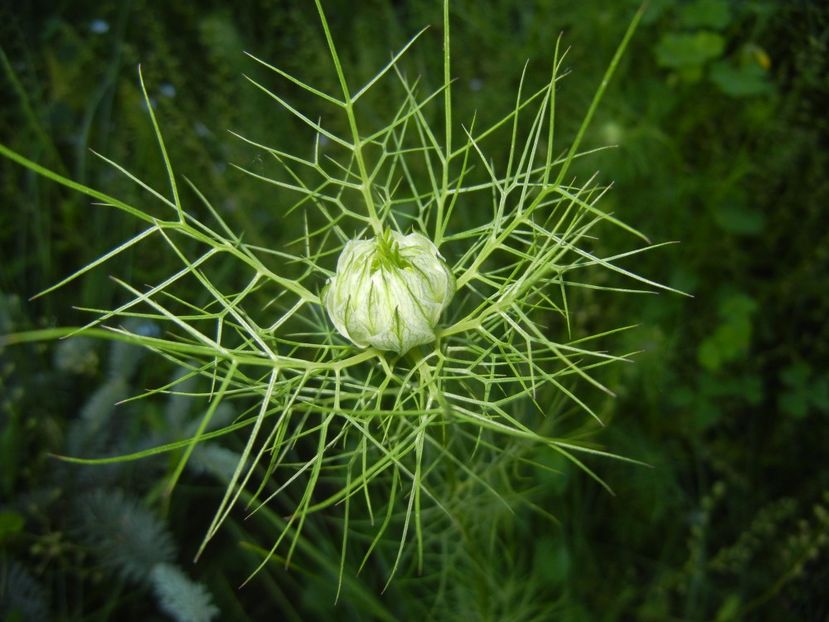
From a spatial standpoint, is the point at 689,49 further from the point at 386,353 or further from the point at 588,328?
the point at 386,353

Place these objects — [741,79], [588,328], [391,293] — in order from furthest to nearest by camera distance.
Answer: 1. [588,328]
2. [741,79]
3. [391,293]

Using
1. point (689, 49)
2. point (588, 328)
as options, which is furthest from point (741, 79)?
point (588, 328)

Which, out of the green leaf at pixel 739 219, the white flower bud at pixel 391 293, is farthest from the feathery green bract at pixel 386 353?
the green leaf at pixel 739 219

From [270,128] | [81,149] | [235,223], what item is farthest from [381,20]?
[81,149]

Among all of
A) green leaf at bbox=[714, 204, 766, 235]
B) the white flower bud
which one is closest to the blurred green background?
green leaf at bbox=[714, 204, 766, 235]

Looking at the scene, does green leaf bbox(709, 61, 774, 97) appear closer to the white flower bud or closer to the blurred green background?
the blurred green background

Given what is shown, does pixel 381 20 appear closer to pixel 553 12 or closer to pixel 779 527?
pixel 553 12
